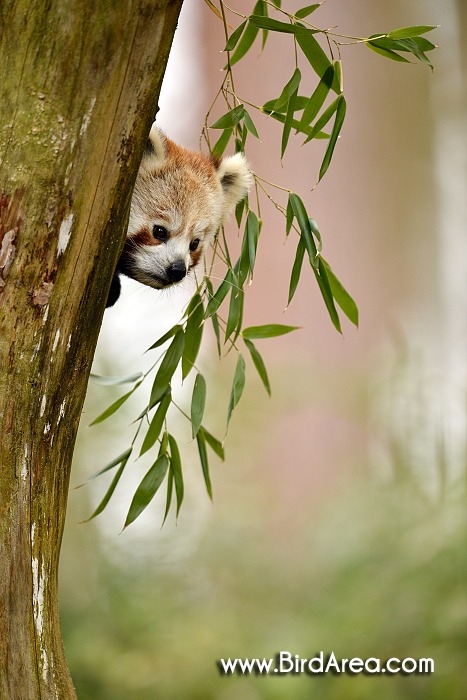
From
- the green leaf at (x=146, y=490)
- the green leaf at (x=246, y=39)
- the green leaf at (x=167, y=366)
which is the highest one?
the green leaf at (x=246, y=39)

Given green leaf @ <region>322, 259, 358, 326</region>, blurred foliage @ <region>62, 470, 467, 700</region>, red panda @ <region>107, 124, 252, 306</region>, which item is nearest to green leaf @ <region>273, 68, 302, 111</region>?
green leaf @ <region>322, 259, 358, 326</region>

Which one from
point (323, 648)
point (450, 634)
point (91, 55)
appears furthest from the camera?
point (323, 648)

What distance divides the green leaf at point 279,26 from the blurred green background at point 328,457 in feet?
5.63

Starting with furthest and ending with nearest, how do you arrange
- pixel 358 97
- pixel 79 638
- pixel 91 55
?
pixel 358 97 → pixel 79 638 → pixel 91 55

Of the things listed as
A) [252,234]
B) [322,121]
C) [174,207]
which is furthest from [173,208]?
[322,121]

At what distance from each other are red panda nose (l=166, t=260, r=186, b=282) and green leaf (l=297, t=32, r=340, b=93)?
58cm

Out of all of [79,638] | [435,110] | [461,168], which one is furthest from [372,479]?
[435,110]

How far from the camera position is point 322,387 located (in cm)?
388

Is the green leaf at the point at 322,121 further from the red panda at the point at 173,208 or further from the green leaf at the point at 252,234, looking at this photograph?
the red panda at the point at 173,208

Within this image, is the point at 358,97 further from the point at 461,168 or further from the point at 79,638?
the point at 79,638

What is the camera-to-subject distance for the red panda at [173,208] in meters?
1.79

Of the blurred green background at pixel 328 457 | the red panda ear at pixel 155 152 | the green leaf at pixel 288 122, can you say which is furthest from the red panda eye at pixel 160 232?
the blurred green background at pixel 328 457

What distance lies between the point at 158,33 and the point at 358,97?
3.31 metres

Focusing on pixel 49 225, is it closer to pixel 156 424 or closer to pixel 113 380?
pixel 156 424
